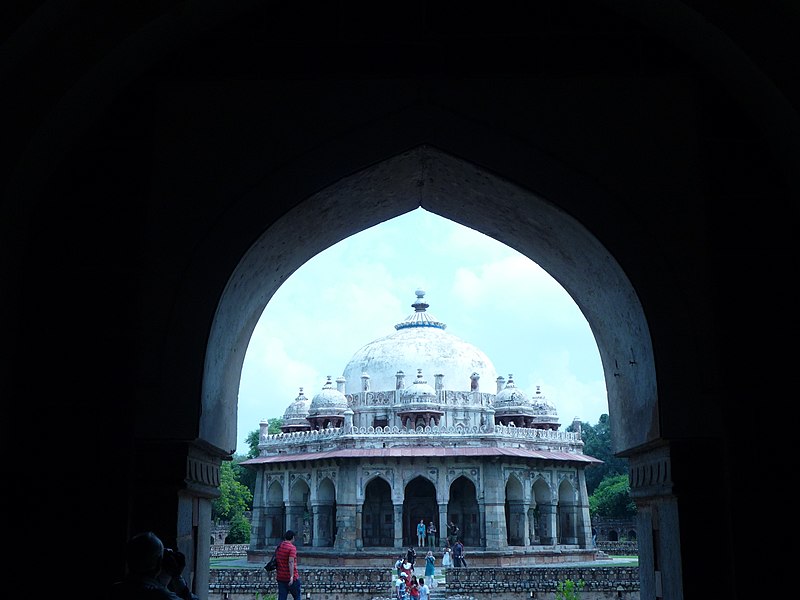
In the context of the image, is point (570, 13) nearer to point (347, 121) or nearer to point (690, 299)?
point (347, 121)

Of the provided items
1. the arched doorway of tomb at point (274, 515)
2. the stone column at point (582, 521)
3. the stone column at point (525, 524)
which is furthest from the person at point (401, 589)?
the stone column at point (582, 521)

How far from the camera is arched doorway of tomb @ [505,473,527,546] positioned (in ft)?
97.7

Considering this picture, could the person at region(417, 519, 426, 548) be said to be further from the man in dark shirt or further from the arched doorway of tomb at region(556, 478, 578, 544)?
the man in dark shirt

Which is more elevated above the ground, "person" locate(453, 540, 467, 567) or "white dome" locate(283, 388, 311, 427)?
"white dome" locate(283, 388, 311, 427)

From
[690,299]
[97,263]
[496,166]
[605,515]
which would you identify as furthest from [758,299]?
[605,515]

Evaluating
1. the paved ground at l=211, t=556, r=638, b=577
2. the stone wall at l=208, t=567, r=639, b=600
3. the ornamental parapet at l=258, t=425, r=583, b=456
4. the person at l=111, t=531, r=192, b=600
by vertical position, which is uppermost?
the ornamental parapet at l=258, t=425, r=583, b=456

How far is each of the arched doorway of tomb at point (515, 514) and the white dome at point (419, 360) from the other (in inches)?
237

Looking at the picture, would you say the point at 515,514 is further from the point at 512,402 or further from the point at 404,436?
the point at 404,436

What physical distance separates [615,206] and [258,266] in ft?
7.20

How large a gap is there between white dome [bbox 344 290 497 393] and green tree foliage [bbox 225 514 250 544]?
1000 cm

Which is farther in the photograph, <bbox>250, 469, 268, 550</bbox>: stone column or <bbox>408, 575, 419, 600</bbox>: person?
<bbox>250, 469, 268, 550</bbox>: stone column

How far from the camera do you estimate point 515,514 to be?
3009cm

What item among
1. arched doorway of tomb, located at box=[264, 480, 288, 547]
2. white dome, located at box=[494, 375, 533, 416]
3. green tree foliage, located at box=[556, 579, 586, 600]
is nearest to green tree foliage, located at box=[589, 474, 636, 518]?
white dome, located at box=[494, 375, 533, 416]

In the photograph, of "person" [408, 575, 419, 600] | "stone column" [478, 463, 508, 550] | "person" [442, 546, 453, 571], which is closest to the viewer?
"person" [408, 575, 419, 600]
